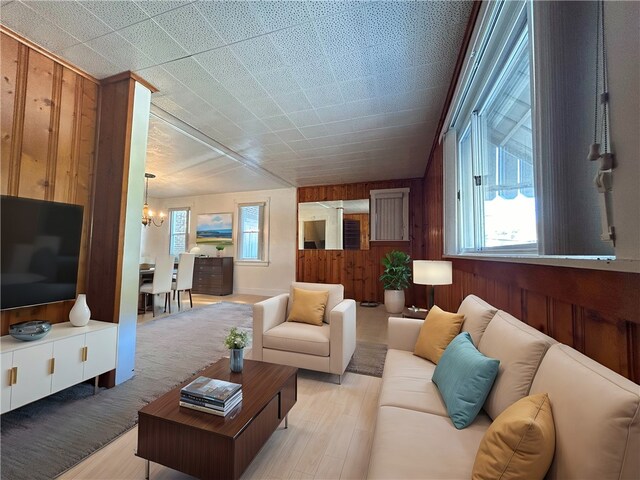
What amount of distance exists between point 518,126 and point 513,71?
0.41 m

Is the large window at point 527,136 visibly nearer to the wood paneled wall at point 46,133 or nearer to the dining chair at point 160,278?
the wood paneled wall at point 46,133

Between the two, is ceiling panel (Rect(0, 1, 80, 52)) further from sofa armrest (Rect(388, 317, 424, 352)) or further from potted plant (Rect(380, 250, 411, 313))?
potted plant (Rect(380, 250, 411, 313))

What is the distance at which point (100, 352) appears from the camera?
2.05 meters

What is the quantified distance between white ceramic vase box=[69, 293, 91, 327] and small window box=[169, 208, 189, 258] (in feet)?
18.4

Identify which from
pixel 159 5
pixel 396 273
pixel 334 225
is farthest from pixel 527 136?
pixel 334 225

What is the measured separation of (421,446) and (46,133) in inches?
123

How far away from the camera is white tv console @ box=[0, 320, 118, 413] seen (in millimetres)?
1599

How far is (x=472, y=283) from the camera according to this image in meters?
2.35

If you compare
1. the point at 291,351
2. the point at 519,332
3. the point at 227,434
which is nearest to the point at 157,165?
the point at 291,351

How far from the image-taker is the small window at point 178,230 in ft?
24.3

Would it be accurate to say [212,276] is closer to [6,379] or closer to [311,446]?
[6,379]

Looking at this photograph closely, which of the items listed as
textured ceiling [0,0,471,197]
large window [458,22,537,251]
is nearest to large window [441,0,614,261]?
large window [458,22,537,251]

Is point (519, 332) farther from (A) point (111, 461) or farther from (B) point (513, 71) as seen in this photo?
(A) point (111, 461)

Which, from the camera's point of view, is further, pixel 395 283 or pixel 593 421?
pixel 395 283
